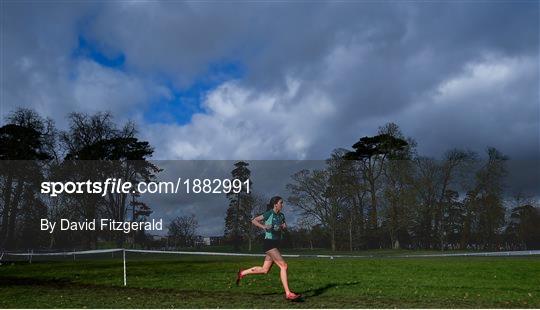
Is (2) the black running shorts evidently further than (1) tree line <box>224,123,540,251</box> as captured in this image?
No

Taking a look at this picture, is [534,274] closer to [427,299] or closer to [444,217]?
[427,299]

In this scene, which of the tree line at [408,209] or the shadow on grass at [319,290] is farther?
the tree line at [408,209]

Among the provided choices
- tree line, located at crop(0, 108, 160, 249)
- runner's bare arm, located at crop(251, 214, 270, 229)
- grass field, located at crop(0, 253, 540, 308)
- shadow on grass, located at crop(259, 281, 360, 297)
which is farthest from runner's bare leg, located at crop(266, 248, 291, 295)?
tree line, located at crop(0, 108, 160, 249)

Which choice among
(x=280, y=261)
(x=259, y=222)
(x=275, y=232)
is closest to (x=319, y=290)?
(x=280, y=261)

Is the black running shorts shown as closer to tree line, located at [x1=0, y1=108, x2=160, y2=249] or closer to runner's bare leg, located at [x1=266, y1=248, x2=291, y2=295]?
runner's bare leg, located at [x1=266, y1=248, x2=291, y2=295]

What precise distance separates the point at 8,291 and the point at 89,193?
3179cm

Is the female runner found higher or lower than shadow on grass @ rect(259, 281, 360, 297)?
higher

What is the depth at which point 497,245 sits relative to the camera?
165 ft

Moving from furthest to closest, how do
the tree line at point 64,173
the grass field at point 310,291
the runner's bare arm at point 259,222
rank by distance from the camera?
1. the tree line at point 64,173
2. the grass field at point 310,291
3. the runner's bare arm at point 259,222

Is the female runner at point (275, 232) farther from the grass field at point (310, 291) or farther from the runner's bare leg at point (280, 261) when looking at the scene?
the grass field at point (310, 291)

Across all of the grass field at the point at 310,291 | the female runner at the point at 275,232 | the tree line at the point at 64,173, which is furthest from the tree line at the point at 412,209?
the female runner at the point at 275,232

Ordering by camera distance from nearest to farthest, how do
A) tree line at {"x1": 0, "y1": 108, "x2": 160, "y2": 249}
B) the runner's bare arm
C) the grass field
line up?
1. the runner's bare arm
2. the grass field
3. tree line at {"x1": 0, "y1": 108, "x2": 160, "y2": 249}

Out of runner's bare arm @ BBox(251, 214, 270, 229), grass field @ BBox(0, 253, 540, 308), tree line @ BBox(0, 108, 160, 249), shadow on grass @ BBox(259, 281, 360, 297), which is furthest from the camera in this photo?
tree line @ BBox(0, 108, 160, 249)

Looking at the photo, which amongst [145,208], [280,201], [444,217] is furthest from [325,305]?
[444,217]
